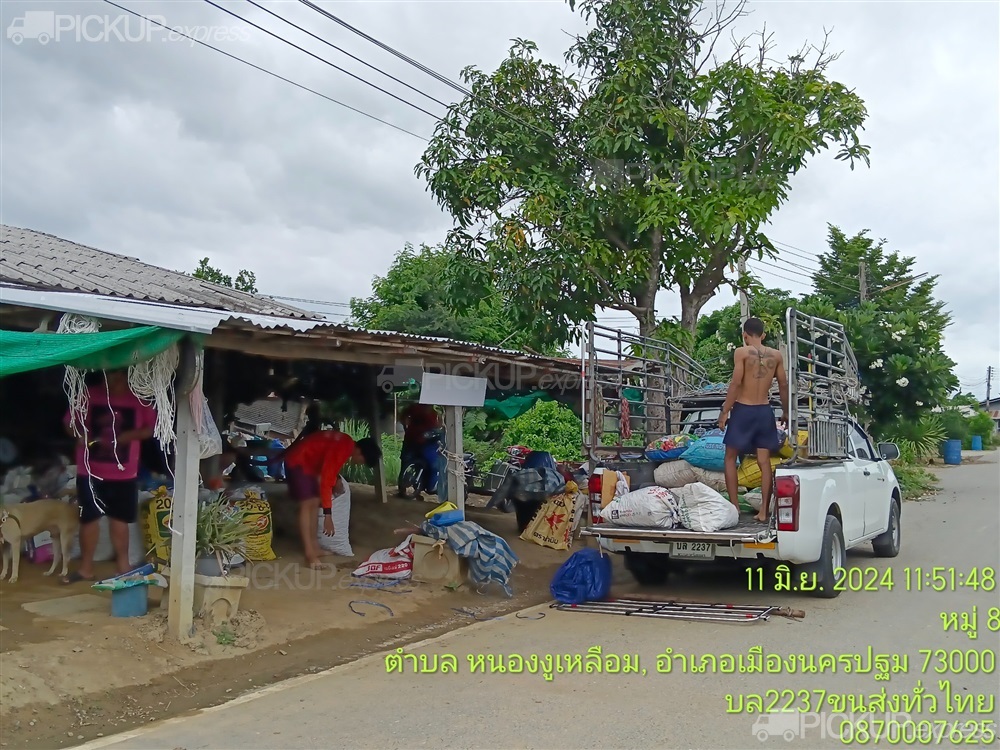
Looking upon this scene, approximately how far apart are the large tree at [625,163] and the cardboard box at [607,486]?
12.2 feet

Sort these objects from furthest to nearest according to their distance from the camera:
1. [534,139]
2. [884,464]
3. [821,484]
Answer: [534,139]
[884,464]
[821,484]

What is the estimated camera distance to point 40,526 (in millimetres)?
7633

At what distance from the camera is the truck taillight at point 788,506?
23.4 ft

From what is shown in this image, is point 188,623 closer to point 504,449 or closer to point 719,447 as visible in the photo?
point 719,447

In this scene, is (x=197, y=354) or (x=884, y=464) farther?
(x=884, y=464)

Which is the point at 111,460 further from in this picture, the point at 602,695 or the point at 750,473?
the point at 750,473

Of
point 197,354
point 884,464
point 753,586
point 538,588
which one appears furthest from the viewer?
point 884,464

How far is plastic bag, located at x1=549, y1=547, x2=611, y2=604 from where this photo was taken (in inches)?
314

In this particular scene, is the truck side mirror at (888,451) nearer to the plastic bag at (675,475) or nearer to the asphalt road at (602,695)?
the asphalt road at (602,695)

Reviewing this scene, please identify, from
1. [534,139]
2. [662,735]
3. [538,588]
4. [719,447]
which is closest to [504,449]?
[534,139]

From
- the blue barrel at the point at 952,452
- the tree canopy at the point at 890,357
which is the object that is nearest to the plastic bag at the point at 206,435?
the tree canopy at the point at 890,357

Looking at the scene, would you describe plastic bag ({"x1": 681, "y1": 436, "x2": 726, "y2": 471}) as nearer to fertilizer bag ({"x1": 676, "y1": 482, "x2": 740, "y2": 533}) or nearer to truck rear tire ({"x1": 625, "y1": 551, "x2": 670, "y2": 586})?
→ fertilizer bag ({"x1": 676, "y1": 482, "x2": 740, "y2": 533})

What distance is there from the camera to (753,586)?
8422mm

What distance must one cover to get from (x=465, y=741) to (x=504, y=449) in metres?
15.0
